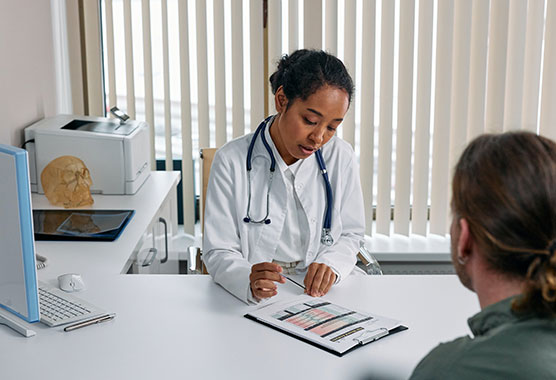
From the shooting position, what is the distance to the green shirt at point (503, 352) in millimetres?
765

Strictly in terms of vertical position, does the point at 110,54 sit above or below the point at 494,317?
above

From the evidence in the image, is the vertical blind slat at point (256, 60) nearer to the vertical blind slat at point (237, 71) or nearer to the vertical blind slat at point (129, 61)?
the vertical blind slat at point (237, 71)

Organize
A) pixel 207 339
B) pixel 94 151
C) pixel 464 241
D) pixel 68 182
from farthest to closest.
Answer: pixel 94 151, pixel 68 182, pixel 207 339, pixel 464 241

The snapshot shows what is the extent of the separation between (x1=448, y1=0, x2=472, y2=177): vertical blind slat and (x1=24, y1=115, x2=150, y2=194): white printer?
4.53 feet

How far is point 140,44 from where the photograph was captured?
3.01 meters

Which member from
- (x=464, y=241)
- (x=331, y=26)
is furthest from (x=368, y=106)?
(x=464, y=241)

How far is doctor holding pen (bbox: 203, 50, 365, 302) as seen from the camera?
1.79 meters

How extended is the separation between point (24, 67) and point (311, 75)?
1.40 metres

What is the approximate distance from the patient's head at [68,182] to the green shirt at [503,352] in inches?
69.5

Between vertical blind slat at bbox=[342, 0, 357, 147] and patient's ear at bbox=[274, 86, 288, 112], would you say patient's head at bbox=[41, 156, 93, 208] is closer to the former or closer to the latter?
patient's ear at bbox=[274, 86, 288, 112]

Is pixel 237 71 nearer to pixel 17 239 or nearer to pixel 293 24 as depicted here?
pixel 293 24

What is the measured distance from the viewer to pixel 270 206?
192cm

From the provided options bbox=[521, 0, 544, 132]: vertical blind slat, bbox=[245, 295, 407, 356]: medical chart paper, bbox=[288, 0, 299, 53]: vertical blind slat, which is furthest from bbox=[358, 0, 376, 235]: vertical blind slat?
bbox=[245, 295, 407, 356]: medical chart paper

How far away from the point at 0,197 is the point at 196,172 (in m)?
1.95
